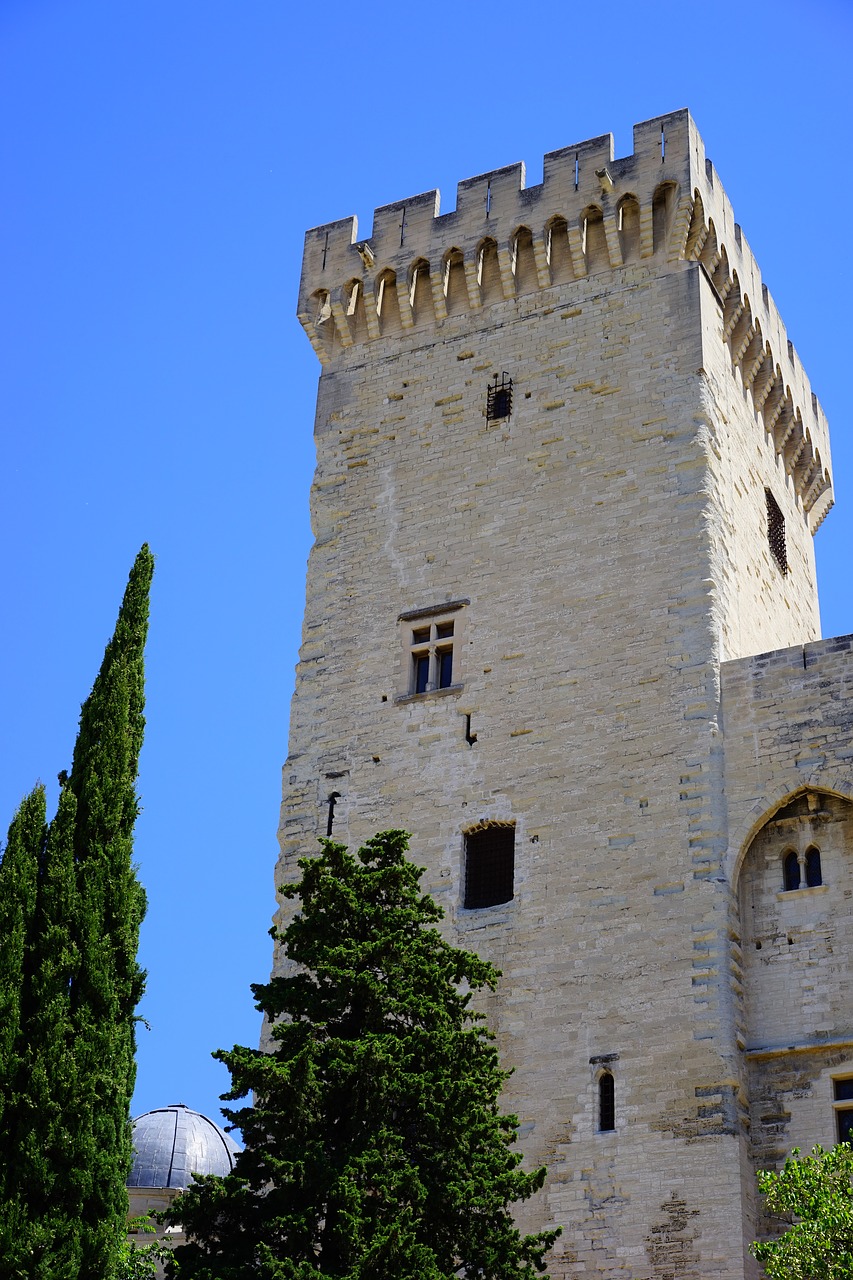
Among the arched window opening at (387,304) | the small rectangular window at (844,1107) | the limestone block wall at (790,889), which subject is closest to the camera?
the small rectangular window at (844,1107)

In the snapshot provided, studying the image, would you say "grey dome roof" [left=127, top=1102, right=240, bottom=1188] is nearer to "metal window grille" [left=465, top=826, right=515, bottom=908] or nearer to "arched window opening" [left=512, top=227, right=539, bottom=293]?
"metal window grille" [left=465, top=826, right=515, bottom=908]

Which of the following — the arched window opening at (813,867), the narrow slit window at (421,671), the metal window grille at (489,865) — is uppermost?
the narrow slit window at (421,671)

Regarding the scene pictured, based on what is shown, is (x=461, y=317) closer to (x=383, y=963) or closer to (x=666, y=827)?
(x=666, y=827)

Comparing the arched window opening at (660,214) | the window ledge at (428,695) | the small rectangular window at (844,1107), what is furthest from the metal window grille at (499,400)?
the small rectangular window at (844,1107)

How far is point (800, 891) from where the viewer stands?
17328 mm

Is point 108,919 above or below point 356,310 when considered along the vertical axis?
below

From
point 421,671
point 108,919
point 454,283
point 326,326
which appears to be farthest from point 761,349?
point 108,919

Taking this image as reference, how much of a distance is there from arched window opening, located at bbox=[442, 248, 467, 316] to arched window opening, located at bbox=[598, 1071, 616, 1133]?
32.9 ft

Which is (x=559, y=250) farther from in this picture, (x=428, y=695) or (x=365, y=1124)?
(x=365, y=1124)

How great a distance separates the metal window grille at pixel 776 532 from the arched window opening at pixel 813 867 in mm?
5703

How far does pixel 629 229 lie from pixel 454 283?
239 centimetres

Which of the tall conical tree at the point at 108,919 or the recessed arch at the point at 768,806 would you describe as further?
the recessed arch at the point at 768,806

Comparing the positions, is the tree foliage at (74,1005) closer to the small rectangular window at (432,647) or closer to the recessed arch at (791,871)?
the small rectangular window at (432,647)

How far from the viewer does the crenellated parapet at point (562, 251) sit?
21.5 m
